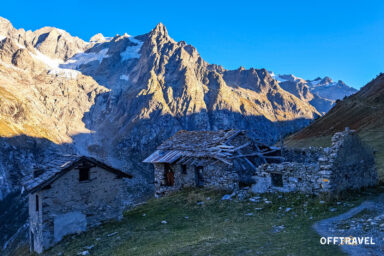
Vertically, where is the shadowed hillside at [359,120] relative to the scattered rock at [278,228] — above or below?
above

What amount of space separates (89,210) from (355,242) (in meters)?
14.7

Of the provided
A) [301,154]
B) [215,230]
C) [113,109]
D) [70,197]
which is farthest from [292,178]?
[113,109]

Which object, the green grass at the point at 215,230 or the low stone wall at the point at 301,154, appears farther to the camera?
the low stone wall at the point at 301,154

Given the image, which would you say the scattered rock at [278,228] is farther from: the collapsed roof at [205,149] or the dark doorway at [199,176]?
the dark doorway at [199,176]

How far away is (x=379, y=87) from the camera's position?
5888cm

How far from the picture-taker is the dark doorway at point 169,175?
26.7 m

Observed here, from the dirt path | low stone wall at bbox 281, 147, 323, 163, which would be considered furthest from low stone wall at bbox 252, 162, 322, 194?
low stone wall at bbox 281, 147, 323, 163

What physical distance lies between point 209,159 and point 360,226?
1404 cm

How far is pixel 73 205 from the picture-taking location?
16266 mm

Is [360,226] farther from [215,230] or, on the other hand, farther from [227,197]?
[227,197]

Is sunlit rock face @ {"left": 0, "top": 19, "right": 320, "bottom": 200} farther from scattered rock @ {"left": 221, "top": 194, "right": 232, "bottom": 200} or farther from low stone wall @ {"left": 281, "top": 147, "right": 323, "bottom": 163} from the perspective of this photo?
scattered rock @ {"left": 221, "top": 194, "right": 232, "bottom": 200}

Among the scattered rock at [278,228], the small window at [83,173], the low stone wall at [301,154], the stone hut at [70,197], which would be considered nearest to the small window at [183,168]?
the stone hut at [70,197]

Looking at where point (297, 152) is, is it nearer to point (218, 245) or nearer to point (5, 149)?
point (218, 245)

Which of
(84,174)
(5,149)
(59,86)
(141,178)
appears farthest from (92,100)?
(84,174)
